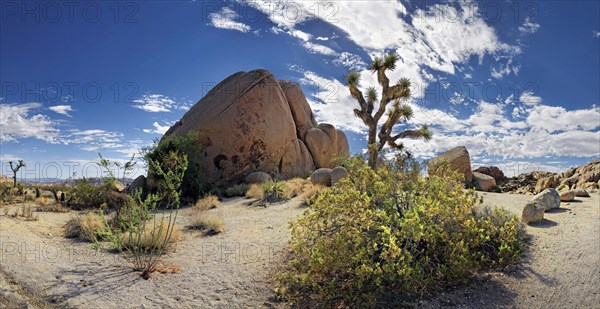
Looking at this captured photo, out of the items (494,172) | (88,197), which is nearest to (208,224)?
(88,197)

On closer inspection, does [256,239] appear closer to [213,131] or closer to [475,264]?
[475,264]

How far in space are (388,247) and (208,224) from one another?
18.2 feet

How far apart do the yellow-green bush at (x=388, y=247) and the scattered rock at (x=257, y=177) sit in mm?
12855

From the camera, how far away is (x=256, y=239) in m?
9.47

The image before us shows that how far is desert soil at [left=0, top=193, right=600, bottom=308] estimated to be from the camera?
19.7 feet

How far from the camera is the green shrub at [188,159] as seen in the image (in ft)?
57.5

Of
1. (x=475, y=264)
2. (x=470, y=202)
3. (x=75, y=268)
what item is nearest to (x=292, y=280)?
(x=475, y=264)

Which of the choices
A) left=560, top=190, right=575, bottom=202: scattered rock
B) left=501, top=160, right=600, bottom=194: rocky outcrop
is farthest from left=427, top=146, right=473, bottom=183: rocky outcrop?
left=560, top=190, right=575, bottom=202: scattered rock

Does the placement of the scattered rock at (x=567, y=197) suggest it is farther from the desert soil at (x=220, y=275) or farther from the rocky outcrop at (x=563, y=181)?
the rocky outcrop at (x=563, y=181)

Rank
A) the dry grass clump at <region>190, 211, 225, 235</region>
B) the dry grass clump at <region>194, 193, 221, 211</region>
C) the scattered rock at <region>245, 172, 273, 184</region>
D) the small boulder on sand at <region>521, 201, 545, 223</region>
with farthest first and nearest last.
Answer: the scattered rock at <region>245, 172, 273, 184</region> < the dry grass clump at <region>194, 193, 221, 211</region> < the dry grass clump at <region>190, 211, 225, 235</region> < the small boulder on sand at <region>521, 201, 545, 223</region>

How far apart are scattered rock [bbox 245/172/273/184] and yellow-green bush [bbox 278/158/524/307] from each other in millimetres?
12855

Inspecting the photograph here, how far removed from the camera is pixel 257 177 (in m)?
20.7

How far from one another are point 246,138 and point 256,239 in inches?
502

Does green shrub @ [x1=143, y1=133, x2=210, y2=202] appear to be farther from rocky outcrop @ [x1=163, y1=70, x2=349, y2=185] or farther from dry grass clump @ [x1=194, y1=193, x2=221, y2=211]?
dry grass clump @ [x1=194, y1=193, x2=221, y2=211]
